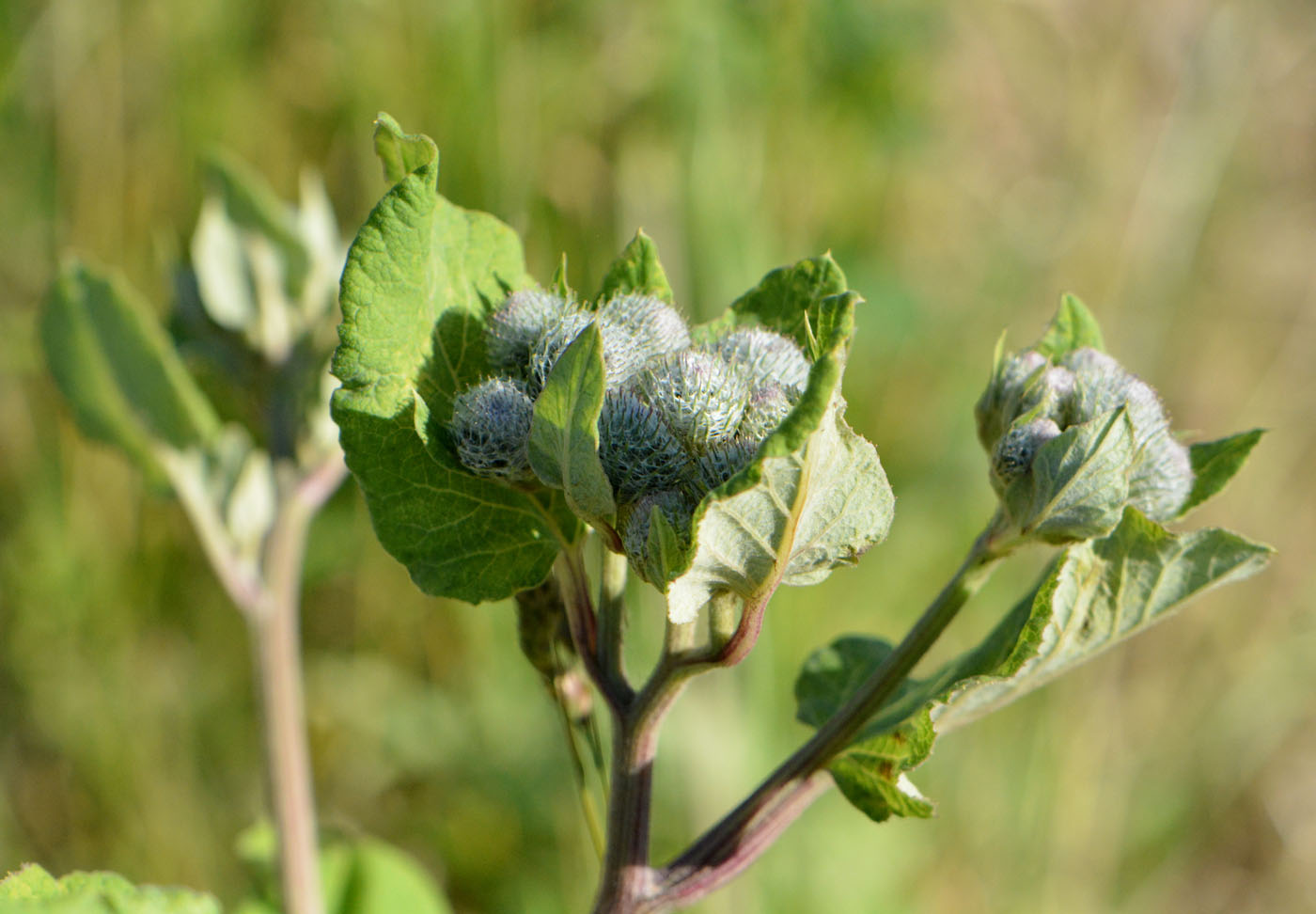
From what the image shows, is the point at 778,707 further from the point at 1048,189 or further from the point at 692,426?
the point at 1048,189

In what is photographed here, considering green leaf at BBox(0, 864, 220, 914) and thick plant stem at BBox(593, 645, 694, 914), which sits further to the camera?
thick plant stem at BBox(593, 645, 694, 914)

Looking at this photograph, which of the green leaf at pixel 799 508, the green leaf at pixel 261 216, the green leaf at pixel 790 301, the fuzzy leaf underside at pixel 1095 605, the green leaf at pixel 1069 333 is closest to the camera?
the green leaf at pixel 799 508

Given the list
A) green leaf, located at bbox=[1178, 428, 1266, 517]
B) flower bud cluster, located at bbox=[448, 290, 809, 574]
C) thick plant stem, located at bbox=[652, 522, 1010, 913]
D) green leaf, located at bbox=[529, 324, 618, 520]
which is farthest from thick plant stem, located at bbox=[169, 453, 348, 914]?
green leaf, located at bbox=[1178, 428, 1266, 517]

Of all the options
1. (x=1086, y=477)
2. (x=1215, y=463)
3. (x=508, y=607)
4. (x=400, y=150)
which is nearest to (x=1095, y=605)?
(x=1086, y=477)

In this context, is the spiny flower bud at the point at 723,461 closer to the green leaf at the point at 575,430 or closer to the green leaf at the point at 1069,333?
the green leaf at the point at 575,430

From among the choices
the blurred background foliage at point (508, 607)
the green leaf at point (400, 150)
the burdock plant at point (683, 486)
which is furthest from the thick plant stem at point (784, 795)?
the blurred background foliage at point (508, 607)

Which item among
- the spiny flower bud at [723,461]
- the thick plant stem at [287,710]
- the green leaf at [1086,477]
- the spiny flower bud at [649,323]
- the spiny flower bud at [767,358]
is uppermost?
the spiny flower bud at [649,323]

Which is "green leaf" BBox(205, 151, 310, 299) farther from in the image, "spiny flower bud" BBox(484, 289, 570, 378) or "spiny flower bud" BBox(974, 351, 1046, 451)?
"spiny flower bud" BBox(974, 351, 1046, 451)
